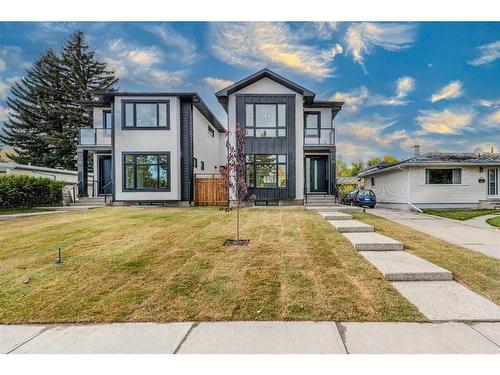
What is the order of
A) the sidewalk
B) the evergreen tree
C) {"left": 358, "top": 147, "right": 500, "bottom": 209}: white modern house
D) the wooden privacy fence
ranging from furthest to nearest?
the evergreen tree → {"left": 358, "top": 147, "right": 500, "bottom": 209}: white modern house → the wooden privacy fence → the sidewalk

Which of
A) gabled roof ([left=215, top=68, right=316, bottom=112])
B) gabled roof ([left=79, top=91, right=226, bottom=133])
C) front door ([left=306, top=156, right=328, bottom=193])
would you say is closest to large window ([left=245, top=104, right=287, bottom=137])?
gabled roof ([left=215, top=68, right=316, bottom=112])

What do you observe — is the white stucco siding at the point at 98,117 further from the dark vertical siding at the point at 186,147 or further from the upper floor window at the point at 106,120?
the dark vertical siding at the point at 186,147

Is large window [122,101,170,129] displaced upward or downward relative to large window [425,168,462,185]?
upward

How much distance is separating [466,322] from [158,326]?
2756 millimetres

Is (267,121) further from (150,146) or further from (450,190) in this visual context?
(450,190)

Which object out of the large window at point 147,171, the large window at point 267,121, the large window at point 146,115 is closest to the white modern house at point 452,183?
the large window at point 267,121

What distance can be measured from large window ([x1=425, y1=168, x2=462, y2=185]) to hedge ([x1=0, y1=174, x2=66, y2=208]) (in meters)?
18.2

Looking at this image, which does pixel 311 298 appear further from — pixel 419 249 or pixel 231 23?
pixel 231 23

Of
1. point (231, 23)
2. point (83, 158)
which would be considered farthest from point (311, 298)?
point (83, 158)

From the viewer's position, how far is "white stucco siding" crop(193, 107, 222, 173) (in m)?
13.4

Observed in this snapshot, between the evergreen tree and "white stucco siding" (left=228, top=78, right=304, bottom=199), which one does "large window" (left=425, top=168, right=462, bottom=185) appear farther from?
the evergreen tree

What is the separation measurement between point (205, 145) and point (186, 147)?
8.62 ft

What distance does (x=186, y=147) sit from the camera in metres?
12.5
